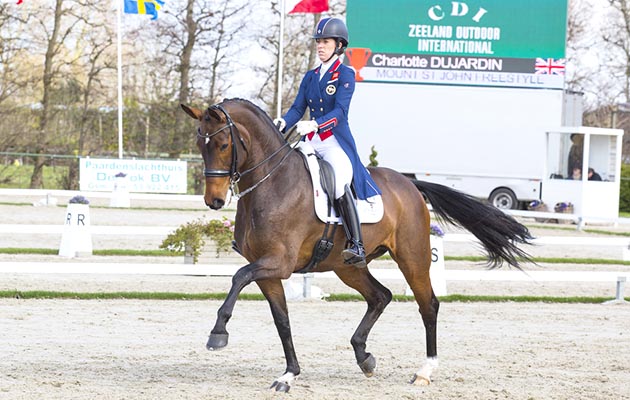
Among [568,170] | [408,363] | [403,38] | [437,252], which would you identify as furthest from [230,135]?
[403,38]

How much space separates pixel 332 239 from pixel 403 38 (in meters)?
27.4

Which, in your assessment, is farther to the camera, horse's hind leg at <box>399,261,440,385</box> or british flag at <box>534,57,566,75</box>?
british flag at <box>534,57,566,75</box>

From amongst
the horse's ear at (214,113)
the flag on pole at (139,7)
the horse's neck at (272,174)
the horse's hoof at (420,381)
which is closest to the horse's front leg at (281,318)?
the horse's neck at (272,174)

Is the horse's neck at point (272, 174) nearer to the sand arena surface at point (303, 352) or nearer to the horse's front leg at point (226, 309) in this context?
the horse's front leg at point (226, 309)

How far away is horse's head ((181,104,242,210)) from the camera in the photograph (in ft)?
20.2

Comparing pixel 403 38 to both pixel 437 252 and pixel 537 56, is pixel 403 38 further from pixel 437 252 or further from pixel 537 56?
pixel 437 252

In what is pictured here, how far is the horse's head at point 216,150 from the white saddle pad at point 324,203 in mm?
686

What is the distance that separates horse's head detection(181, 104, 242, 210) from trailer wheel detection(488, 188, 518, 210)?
24.5 meters

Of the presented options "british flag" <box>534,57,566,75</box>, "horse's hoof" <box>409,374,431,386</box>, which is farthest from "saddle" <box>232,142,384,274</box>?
"british flag" <box>534,57,566,75</box>

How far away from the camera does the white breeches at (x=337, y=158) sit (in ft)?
22.5

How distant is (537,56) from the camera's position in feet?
107

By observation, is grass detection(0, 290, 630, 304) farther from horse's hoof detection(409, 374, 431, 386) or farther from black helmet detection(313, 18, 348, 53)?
black helmet detection(313, 18, 348, 53)

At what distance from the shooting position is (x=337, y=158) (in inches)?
276

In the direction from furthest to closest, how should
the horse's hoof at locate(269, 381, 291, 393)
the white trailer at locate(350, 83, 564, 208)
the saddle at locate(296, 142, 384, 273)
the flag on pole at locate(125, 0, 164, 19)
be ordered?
the flag on pole at locate(125, 0, 164, 19), the white trailer at locate(350, 83, 564, 208), the saddle at locate(296, 142, 384, 273), the horse's hoof at locate(269, 381, 291, 393)
